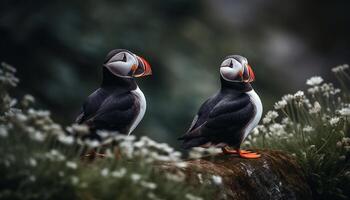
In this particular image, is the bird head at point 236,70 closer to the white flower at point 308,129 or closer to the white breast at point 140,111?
the white breast at point 140,111

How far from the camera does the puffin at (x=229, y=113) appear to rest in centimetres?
555

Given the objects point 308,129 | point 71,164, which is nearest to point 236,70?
point 308,129

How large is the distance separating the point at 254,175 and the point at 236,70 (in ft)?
2.83

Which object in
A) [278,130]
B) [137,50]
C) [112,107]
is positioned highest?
[137,50]

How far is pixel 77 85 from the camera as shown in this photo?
10680 mm

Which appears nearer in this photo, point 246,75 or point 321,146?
point 246,75

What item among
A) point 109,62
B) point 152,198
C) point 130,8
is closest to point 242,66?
point 109,62

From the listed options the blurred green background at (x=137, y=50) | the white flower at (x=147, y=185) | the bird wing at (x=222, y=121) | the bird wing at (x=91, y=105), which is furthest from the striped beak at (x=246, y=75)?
the blurred green background at (x=137, y=50)

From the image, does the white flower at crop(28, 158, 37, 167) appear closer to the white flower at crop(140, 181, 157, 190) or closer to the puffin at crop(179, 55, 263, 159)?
the white flower at crop(140, 181, 157, 190)

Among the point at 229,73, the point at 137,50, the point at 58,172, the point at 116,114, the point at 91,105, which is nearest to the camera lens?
the point at 58,172

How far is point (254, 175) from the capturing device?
19.1ft

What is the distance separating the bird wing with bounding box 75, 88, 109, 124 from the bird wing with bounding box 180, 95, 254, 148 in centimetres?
71

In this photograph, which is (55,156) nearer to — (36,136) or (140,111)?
(36,136)

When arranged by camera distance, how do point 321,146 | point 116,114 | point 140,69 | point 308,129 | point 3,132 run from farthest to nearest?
point 321,146, point 308,129, point 140,69, point 116,114, point 3,132
